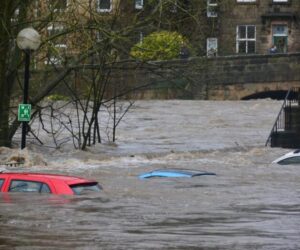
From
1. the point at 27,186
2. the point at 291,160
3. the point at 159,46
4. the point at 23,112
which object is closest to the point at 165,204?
the point at 27,186

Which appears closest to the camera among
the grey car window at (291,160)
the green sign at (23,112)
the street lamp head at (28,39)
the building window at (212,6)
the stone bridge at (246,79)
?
the grey car window at (291,160)

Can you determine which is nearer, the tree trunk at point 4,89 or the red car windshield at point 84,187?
the red car windshield at point 84,187

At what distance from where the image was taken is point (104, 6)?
31109 mm

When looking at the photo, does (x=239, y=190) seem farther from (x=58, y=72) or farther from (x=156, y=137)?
(x=156, y=137)

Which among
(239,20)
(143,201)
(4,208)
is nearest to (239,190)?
(143,201)

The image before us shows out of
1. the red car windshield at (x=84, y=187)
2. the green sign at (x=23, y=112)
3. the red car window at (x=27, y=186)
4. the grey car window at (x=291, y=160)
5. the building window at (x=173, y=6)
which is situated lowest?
the grey car window at (x=291, y=160)

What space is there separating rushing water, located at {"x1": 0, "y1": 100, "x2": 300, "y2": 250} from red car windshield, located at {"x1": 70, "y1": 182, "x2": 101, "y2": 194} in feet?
0.58

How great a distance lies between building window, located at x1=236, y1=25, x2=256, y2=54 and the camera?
67.5 metres

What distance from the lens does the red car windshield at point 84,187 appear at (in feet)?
52.2

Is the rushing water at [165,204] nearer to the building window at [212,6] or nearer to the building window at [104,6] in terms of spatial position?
the building window at [212,6]

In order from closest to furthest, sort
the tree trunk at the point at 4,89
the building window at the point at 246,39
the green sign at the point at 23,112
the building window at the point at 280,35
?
the green sign at the point at 23,112 → the tree trunk at the point at 4,89 → the building window at the point at 246,39 → the building window at the point at 280,35

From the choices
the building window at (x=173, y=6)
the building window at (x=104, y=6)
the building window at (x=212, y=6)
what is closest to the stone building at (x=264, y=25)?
the building window at (x=104, y=6)

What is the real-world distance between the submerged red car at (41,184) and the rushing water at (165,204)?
0.69ft

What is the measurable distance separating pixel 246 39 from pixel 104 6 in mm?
38358
